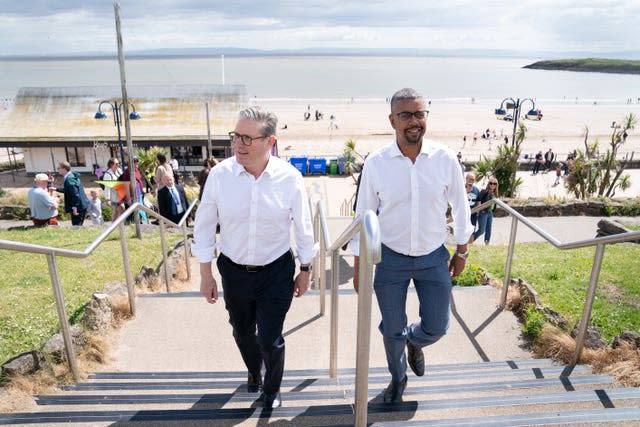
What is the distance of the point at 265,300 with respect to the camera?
2.71 m

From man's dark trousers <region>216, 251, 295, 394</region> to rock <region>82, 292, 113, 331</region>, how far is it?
1785 mm

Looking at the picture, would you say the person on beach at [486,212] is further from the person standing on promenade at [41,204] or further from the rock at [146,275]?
the person standing on promenade at [41,204]

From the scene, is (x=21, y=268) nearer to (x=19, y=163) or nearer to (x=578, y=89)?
(x=19, y=163)

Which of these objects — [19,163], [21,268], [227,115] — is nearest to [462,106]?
[227,115]

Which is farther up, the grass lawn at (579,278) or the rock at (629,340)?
→ the rock at (629,340)

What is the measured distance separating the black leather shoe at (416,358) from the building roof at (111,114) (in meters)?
21.6

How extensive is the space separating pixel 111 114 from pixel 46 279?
76.2 ft

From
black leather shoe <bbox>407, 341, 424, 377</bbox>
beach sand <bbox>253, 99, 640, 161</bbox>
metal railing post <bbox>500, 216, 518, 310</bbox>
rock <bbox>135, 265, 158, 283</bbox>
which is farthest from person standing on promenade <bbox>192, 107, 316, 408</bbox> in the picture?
beach sand <bbox>253, 99, 640, 161</bbox>

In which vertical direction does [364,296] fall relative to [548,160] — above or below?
above

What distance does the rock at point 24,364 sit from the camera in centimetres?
310

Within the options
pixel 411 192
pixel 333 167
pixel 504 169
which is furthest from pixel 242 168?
pixel 333 167

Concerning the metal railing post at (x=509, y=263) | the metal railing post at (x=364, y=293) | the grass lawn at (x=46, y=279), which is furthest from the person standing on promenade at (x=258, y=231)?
the metal railing post at (x=509, y=263)

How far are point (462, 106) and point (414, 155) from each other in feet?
197

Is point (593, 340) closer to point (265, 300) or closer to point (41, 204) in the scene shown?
point (265, 300)
